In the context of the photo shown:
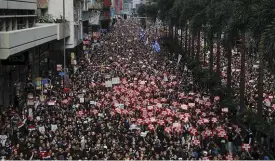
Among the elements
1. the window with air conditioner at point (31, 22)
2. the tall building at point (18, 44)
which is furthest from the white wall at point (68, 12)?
the window with air conditioner at point (31, 22)

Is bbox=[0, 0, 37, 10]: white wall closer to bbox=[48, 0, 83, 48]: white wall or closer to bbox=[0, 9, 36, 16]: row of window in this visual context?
bbox=[0, 9, 36, 16]: row of window

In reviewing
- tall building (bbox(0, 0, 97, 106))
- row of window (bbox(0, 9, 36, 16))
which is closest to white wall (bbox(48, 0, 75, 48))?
tall building (bbox(0, 0, 97, 106))

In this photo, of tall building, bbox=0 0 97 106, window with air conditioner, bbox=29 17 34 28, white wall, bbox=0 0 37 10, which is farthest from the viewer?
window with air conditioner, bbox=29 17 34 28

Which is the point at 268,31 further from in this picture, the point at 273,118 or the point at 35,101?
the point at 35,101

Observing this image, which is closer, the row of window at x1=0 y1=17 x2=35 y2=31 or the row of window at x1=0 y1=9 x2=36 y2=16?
the row of window at x1=0 y1=9 x2=36 y2=16

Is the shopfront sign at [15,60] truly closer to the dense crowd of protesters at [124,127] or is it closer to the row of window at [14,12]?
the dense crowd of protesters at [124,127]

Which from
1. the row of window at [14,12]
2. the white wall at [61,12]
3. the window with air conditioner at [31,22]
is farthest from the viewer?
the white wall at [61,12]

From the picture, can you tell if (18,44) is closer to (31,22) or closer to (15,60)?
(15,60)
